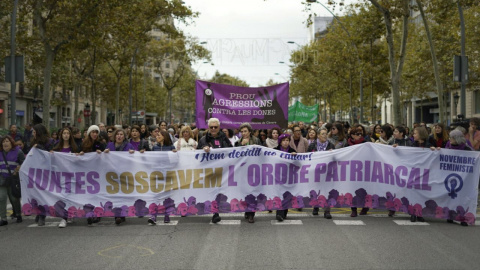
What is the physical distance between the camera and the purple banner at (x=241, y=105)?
12.2 m

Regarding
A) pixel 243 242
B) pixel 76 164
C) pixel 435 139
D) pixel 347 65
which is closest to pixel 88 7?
pixel 76 164

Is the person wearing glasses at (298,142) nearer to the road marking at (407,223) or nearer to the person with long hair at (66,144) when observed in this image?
the road marking at (407,223)

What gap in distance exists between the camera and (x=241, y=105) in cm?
1242

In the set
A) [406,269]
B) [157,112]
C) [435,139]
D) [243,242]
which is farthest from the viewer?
[157,112]

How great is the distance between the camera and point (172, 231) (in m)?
9.41

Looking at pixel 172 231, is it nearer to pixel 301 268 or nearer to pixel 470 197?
pixel 301 268

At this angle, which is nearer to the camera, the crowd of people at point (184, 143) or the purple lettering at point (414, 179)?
the crowd of people at point (184, 143)

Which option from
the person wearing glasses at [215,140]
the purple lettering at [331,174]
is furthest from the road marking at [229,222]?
the purple lettering at [331,174]

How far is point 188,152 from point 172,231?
169 cm

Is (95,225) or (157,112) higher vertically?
(157,112)

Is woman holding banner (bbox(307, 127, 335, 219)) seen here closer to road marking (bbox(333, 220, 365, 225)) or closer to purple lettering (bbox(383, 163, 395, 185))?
road marking (bbox(333, 220, 365, 225))

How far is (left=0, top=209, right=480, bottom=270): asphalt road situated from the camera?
282 inches

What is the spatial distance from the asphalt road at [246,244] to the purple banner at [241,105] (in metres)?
2.40

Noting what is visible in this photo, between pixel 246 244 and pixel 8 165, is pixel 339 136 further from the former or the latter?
pixel 8 165
